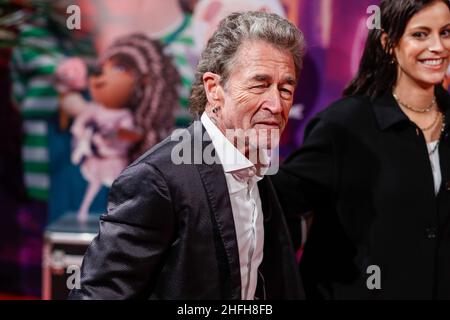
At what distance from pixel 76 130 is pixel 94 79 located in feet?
0.99

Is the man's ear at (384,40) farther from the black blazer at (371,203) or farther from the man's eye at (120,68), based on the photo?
the man's eye at (120,68)

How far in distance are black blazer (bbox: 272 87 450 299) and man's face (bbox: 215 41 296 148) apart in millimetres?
537

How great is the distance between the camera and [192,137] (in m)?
1.74

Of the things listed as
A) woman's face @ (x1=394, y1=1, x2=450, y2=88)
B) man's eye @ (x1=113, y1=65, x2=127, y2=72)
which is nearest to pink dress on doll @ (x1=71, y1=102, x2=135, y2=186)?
man's eye @ (x1=113, y1=65, x2=127, y2=72)

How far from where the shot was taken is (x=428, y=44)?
2.24 m

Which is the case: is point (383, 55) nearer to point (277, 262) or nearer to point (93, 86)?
point (277, 262)

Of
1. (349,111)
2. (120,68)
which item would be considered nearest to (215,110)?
(349,111)

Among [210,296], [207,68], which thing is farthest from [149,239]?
[207,68]

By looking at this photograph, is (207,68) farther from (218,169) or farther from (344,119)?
(344,119)

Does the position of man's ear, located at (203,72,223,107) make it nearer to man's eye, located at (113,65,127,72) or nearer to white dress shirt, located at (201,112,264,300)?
white dress shirt, located at (201,112,264,300)

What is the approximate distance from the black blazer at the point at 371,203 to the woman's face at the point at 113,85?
1443 millimetres

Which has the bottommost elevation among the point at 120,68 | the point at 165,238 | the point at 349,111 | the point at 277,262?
the point at 277,262

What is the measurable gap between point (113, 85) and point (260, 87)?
1934 mm

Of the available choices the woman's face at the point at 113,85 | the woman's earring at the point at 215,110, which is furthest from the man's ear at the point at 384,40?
the woman's face at the point at 113,85
